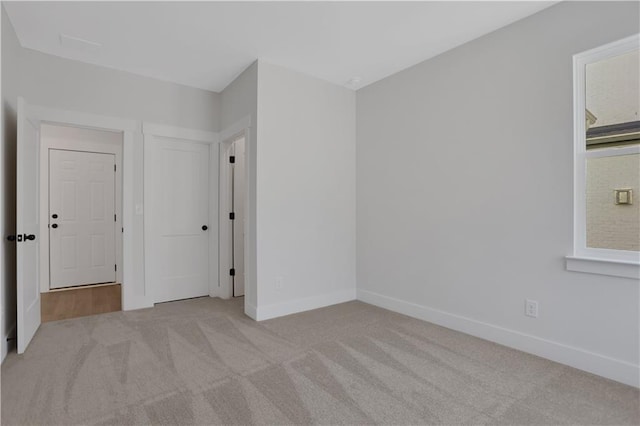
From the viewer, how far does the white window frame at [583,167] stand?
216 cm

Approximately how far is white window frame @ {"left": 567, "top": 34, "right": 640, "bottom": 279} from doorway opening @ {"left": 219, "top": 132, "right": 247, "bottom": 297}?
339 centimetres

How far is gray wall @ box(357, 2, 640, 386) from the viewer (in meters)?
2.24

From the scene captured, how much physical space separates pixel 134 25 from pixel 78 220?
3.42 meters

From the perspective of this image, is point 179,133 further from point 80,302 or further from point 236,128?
point 80,302

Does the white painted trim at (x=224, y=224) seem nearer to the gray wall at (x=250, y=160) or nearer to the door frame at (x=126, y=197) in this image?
the gray wall at (x=250, y=160)

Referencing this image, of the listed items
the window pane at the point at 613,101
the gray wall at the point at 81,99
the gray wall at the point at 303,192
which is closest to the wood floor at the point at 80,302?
the gray wall at the point at 81,99

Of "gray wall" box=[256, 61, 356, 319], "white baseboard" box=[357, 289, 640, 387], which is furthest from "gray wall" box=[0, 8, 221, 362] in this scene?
"white baseboard" box=[357, 289, 640, 387]

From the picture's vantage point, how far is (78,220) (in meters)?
4.85

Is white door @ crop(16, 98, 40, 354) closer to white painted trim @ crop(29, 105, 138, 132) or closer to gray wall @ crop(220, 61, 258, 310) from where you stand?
white painted trim @ crop(29, 105, 138, 132)

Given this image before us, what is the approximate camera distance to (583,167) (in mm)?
2314

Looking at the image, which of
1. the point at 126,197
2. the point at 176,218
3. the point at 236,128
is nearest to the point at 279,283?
the point at 176,218

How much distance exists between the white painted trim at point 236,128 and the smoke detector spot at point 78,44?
1.42 m

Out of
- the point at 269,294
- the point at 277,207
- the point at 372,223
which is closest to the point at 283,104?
the point at 277,207

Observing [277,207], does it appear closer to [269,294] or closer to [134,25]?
[269,294]
